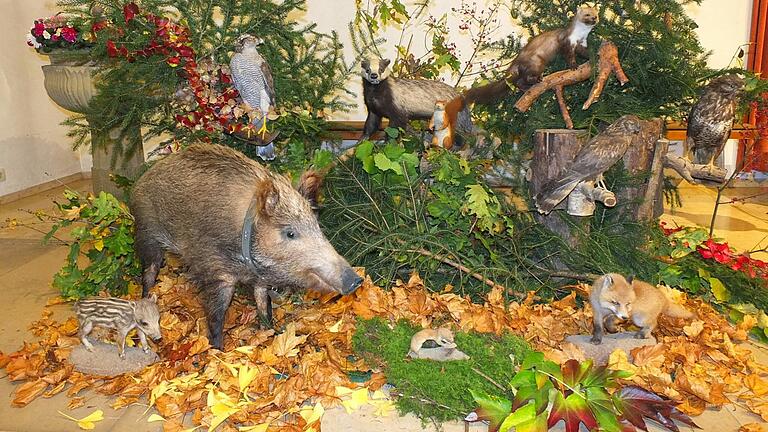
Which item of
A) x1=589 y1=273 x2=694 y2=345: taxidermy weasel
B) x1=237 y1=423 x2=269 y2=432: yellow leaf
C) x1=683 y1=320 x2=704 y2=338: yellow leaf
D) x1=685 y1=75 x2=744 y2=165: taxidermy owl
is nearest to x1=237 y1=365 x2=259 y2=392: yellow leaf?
x1=237 y1=423 x2=269 y2=432: yellow leaf

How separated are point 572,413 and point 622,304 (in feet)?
2.34

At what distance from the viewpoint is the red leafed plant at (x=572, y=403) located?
7.79ft

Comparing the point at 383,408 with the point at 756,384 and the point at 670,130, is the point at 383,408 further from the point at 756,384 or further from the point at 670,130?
the point at 670,130

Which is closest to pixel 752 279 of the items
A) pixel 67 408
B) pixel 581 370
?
pixel 581 370

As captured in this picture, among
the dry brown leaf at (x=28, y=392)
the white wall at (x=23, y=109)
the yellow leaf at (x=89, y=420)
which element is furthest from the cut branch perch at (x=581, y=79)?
the white wall at (x=23, y=109)

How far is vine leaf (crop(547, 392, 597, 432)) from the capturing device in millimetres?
2354

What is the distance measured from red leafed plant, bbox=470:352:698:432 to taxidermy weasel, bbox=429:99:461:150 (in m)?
1.49

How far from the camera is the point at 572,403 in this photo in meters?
2.41

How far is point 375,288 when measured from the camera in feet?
11.5

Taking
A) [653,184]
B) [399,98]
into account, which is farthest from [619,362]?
[399,98]

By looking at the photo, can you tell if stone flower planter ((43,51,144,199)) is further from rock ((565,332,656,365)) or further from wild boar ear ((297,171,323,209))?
rock ((565,332,656,365))

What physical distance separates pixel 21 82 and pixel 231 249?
17.5ft

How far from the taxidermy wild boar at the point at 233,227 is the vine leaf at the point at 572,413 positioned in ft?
2.96

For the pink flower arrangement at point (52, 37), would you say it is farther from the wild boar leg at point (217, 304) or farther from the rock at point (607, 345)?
the rock at point (607, 345)
